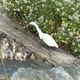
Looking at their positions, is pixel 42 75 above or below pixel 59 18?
below

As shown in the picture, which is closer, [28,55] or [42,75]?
[42,75]

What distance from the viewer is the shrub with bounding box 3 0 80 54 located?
24.8ft

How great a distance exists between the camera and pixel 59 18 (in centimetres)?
787

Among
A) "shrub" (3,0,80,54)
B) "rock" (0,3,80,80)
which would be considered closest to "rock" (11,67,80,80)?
"rock" (0,3,80,80)

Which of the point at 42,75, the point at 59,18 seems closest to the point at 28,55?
the point at 59,18

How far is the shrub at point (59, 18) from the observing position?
755 cm

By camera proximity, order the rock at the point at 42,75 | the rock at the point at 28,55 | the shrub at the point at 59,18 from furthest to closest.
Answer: the shrub at the point at 59,18 < the rock at the point at 28,55 < the rock at the point at 42,75

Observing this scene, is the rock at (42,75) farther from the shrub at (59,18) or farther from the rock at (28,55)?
the shrub at (59,18)

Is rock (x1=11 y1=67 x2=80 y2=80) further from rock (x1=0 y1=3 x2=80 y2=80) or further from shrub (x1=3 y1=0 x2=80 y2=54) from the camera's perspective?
shrub (x1=3 y1=0 x2=80 y2=54)

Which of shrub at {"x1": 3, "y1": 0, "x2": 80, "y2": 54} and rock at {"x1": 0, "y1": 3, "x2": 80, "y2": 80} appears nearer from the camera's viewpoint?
rock at {"x1": 0, "y1": 3, "x2": 80, "y2": 80}

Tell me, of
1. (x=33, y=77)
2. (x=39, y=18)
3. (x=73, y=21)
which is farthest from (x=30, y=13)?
(x=33, y=77)

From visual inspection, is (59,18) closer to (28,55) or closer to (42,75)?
(28,55)

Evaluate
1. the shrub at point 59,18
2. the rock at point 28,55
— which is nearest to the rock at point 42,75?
the rock at point 28,55

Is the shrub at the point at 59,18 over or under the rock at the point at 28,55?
over
